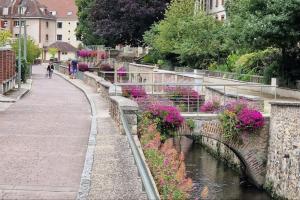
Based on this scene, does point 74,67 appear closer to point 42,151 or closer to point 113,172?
point 42,151

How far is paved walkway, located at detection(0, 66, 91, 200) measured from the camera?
1059cm

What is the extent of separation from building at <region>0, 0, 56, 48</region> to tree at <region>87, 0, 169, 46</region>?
56.7 m

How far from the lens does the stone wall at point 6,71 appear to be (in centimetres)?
3409

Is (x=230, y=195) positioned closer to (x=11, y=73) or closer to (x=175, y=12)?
(x=11, y=73)

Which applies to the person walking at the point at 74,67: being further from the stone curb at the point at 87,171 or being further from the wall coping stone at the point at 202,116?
the stone curb at the point at 87,171

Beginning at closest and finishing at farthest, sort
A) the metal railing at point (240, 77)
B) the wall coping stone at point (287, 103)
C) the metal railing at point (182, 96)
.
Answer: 1. the wall coping stone at point (287, 103)
2. the metal railing at point (182, 96)
3. the metal railing at point (240, 77)

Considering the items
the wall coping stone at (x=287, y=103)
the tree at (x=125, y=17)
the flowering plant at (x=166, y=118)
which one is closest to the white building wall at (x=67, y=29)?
the tree at (x=125, y=17)

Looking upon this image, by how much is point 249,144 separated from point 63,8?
11903cm

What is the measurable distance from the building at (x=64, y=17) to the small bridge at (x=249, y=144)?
11539cm

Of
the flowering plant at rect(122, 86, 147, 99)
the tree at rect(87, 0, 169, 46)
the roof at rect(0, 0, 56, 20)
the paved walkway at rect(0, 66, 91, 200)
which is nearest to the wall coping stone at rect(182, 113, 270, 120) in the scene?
the flowering plant at rect(122, 86, 147, 99)

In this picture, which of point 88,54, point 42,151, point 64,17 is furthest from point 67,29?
point 42,151

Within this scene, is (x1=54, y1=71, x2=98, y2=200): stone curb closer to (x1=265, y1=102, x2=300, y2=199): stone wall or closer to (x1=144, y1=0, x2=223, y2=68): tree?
(x1=265, y1=102, x2=300, y2=199): stone wall

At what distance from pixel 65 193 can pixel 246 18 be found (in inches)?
860

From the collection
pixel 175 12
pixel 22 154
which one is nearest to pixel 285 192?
pixel 22 154
